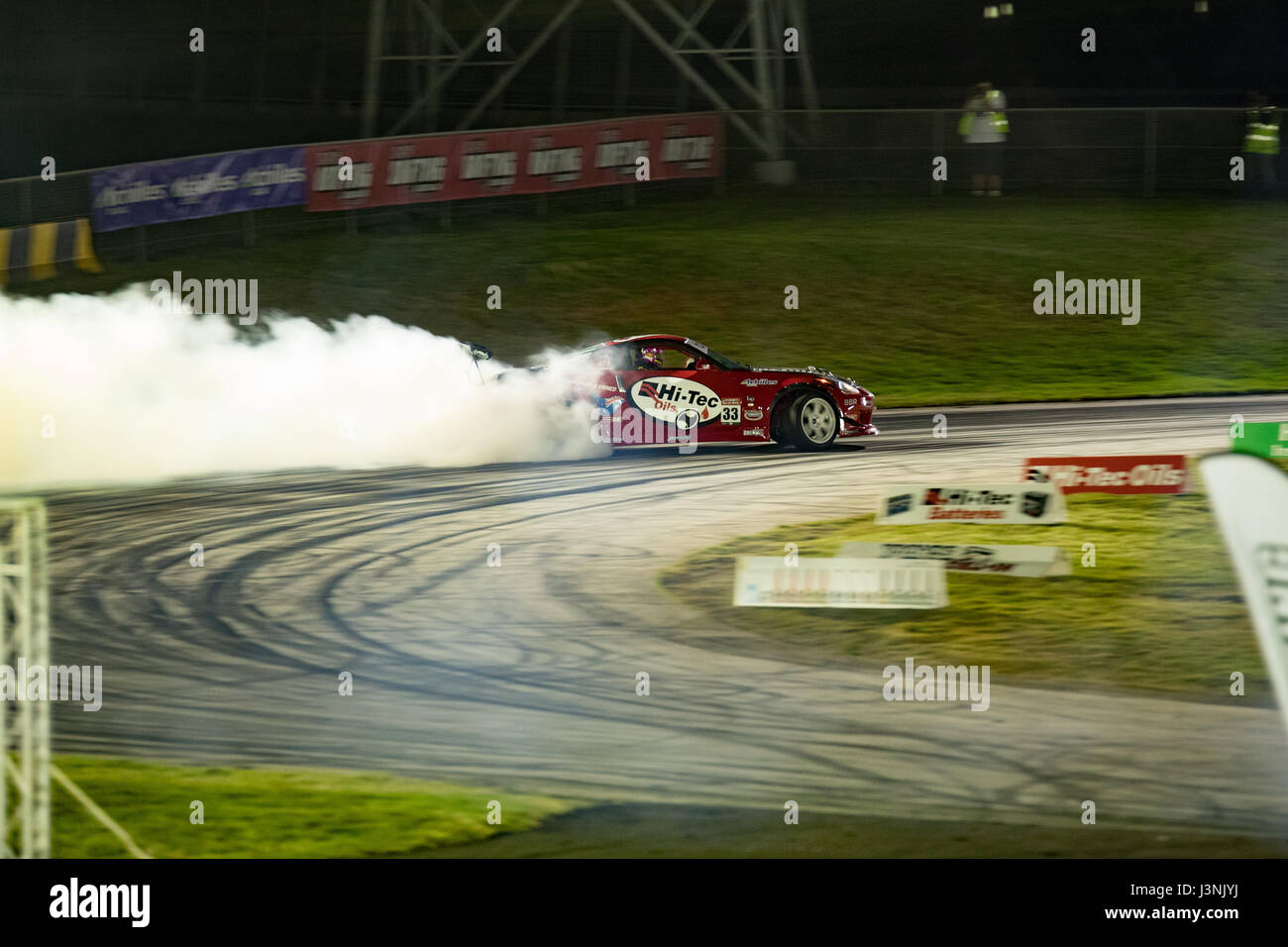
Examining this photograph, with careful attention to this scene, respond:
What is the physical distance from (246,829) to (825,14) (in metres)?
41.6

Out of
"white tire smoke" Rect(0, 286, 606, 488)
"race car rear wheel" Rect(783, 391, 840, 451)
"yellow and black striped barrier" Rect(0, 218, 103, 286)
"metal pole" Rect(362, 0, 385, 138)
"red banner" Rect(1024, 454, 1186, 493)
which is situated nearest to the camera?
"red banner" Rect(1024, 454, 1186, 493)

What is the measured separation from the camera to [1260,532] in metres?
4.67

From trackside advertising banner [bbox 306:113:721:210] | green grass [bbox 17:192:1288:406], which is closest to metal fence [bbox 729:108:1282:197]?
green grass [bbox 17:192:1288:406]

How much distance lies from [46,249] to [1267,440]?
1956 centimetres

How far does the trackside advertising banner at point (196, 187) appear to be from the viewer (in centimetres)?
2564

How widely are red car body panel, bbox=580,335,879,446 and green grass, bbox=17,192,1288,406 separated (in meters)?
4.40

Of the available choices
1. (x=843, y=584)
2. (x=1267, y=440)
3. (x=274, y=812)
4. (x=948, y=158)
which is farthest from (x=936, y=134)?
(x=274, y=812)

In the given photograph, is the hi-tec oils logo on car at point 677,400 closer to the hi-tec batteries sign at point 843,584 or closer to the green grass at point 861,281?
the green grass at point 861,281

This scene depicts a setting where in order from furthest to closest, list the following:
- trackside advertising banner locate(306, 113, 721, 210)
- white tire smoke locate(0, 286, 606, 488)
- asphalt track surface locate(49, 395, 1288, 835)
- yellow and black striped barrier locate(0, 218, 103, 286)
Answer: trackside advertising banner locate(306, 113, 721, 210), yellow and black striped barrier locate(0, 218, 103, 286), white tire smoke locate(0, 286, 606, 488), asphalt track surface locate(49, 395, 1288, 835)

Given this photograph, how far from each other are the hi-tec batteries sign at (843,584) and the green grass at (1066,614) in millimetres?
102

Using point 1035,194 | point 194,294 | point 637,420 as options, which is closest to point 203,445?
point 637,420

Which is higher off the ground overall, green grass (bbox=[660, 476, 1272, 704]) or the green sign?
the green sign

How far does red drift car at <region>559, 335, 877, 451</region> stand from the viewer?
1493cm

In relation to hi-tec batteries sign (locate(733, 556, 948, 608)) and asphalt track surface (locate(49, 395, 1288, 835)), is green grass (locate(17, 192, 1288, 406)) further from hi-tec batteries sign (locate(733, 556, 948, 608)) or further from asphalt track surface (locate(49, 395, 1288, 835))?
hi-tec batteries sign (locate(733, 556, 948, 608))
